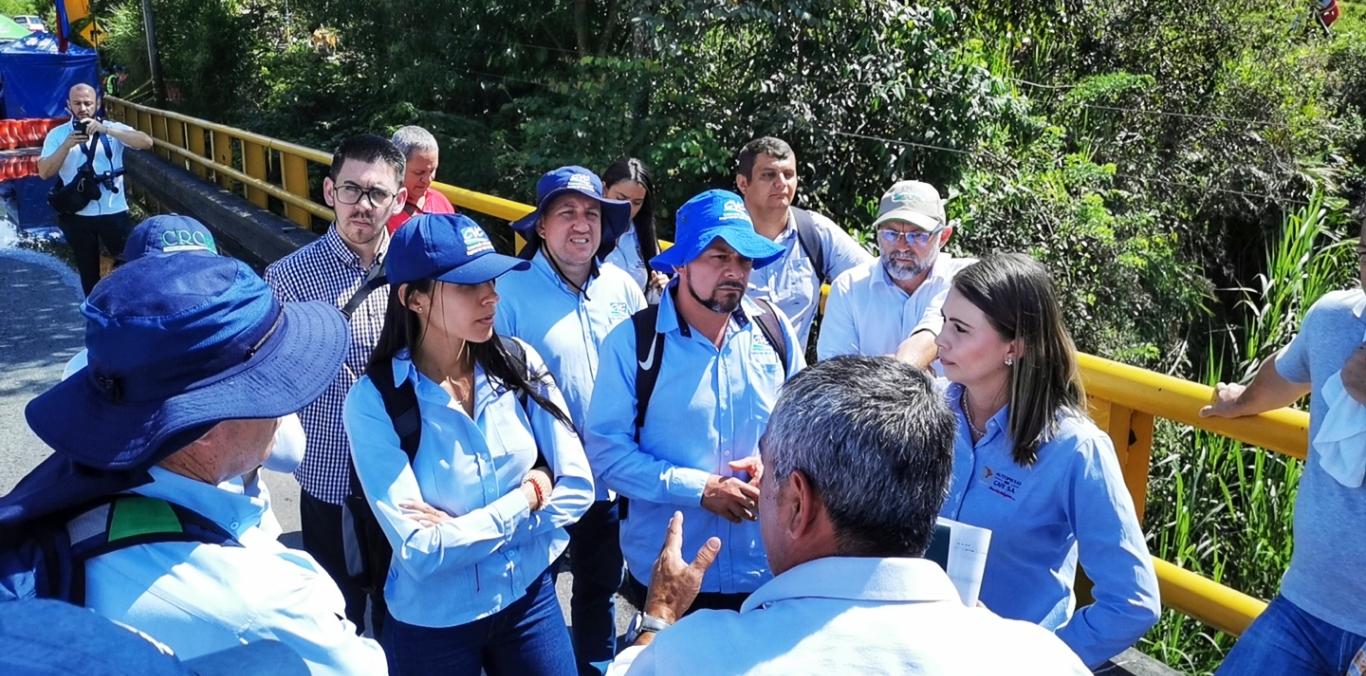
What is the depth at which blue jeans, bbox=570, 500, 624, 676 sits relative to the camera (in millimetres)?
3596

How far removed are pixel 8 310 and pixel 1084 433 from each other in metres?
9.26

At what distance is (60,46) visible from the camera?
2203 cm

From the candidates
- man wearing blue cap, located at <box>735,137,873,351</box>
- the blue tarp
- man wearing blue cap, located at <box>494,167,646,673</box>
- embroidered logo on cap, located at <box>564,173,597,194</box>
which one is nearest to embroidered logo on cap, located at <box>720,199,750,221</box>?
man wearing blue cap, located at <box>494,167,646,673</box>

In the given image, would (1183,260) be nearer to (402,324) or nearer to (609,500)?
(609,500)

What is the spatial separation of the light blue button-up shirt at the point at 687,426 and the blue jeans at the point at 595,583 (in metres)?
0.52

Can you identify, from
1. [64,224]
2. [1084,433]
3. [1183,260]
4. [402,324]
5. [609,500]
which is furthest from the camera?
[1183,260]

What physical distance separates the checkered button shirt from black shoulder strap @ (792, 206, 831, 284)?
5.82ft

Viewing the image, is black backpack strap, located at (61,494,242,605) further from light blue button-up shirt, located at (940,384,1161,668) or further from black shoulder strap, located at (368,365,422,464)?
light blue button-up shirt, located at (940,384,1161,668)

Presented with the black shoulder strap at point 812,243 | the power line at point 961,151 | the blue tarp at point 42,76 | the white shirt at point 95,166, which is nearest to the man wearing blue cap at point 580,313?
the black shoulder strap at point 812,243

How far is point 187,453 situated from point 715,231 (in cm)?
170

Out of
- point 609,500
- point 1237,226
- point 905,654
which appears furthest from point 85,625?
point 1237,226

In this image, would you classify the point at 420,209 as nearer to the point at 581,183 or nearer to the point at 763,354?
the point at 581,183

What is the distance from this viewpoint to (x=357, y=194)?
387 cm

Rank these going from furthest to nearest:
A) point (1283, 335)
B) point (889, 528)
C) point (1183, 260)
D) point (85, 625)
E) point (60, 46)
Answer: point (60, 46)
point (1183, 260)
point (1283, 335)
point (889, 528)
point (85, 625)
